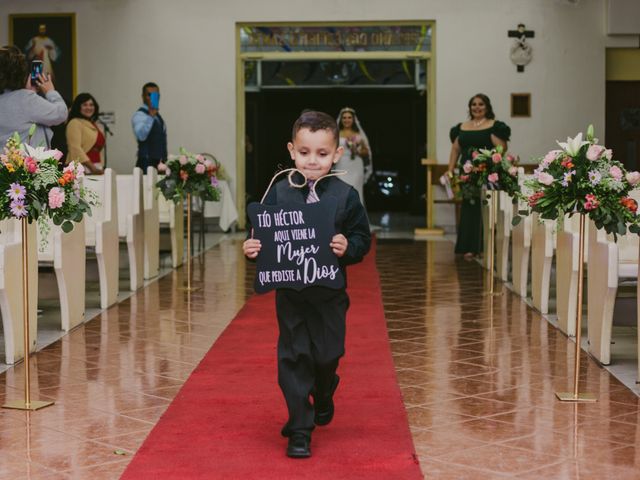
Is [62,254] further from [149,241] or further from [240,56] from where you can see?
[240,56]

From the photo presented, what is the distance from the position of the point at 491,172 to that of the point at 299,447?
6009 millimetres

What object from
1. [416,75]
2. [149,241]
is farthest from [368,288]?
[416,75]

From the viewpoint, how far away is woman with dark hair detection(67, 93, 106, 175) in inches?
427

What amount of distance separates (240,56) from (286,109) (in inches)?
202

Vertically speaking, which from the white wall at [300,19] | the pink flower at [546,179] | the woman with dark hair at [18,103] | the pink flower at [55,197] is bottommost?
the pink flower at [55,197]

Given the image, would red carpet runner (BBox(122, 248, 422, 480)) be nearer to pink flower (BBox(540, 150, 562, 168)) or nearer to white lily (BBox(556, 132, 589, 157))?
pink flower (BBox(540, 150, 562, 168))

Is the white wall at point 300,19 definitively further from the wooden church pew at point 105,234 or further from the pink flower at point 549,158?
the pink flower at point 549,158

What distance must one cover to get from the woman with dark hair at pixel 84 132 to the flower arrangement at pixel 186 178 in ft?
4.24

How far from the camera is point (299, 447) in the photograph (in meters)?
4.04

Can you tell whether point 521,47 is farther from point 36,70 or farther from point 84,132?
point 36,70

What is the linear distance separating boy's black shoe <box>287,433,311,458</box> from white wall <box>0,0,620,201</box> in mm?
12332

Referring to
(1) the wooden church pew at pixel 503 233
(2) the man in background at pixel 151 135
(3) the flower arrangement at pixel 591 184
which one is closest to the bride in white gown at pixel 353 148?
(2) the man in background at pixel 151 135

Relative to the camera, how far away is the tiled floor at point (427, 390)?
4.13 metres

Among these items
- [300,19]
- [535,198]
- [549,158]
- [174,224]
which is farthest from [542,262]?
[300,19]
